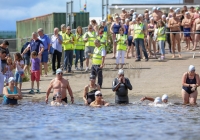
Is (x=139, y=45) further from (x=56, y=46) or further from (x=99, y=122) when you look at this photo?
(x=99, y=122)

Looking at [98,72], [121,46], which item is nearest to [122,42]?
[121,46]

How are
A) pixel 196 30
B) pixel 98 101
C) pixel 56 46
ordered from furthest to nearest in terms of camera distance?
pixel 196 30 < pixel 56 46 < pixel 98 101

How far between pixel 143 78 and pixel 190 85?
538 centimetres

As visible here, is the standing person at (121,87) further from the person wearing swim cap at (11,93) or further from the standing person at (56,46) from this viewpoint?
the standing person at (56,46)

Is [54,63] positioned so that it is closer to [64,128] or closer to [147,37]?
[147,37]

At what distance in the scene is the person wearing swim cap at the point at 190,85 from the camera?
2188cm

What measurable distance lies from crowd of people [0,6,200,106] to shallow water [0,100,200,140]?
2.09 ft

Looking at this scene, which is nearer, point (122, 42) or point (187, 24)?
point (122, 42)

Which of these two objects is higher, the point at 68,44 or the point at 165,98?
the point at 68,44

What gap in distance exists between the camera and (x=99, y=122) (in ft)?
61.0

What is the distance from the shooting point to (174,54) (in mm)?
30641

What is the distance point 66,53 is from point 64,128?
10985 mm

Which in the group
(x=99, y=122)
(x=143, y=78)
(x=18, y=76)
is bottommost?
(x=99, y=122)

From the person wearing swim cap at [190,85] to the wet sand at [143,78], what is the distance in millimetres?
2062
